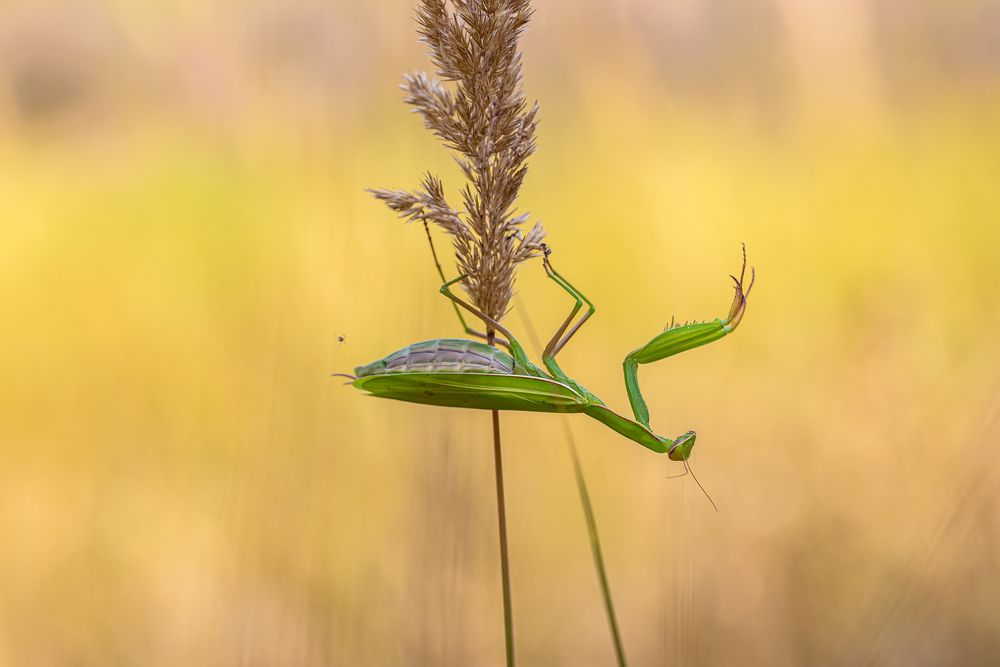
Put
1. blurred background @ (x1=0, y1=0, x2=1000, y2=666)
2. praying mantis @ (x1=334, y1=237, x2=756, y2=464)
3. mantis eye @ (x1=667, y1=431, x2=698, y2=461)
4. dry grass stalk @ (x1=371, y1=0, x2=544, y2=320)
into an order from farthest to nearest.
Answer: blurred background @ (x1=0, y1=0, x2=1000, y2=666)
mantis eye @ (x1=667, y1=431, x2=698, y2=461)
praying mantis @ (x1=334, y1=237, x2=756, y2=464)
dry grass stalk @ (x1=371, y1=0, x2=544, y2=320)

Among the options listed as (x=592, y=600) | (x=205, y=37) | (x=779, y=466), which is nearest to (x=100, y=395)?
(x=205, y=37)

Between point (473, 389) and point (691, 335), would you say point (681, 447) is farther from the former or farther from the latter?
point (473, 389)

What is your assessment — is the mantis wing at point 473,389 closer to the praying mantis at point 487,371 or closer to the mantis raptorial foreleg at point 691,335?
the praying mantis at point 487,371

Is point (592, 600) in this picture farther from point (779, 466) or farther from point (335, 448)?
point (335, 448)

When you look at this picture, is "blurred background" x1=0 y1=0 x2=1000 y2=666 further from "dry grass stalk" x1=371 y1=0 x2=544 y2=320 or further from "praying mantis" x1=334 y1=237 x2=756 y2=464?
"dry grass stalk" x1=371 y1=0 x2=544 y2=320

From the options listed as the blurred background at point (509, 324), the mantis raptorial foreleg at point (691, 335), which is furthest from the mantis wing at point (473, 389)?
the blurred background at point (509, 324)

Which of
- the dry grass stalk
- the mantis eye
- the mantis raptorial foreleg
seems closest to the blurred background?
the mantis eye
